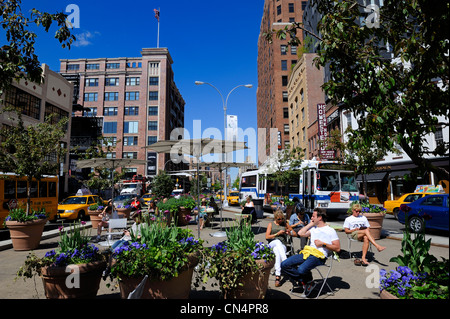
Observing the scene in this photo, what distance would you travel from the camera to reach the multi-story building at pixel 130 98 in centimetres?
6431

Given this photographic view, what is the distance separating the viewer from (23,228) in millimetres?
8883

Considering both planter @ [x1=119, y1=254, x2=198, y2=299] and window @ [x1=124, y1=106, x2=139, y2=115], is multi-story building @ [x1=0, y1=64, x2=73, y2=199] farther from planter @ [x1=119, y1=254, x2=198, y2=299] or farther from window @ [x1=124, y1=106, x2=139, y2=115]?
window @ [x1=124, y1=106, x2=139, y2=115]

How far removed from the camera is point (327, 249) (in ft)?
17.5

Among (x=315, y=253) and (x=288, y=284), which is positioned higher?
(x=315, y=253)

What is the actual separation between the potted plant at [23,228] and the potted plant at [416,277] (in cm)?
973

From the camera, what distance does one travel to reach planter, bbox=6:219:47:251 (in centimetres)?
882

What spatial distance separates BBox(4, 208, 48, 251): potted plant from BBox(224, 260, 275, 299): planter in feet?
25.0

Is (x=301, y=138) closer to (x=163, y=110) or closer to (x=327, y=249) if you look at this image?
(x=163, y=110)

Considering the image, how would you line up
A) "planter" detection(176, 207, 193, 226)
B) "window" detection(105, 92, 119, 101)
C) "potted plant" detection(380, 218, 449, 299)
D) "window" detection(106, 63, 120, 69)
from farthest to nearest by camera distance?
"window" detection(106, 63, 120, 69) < "window" detection(105, 92, 119, 101) < "planter" detection(176, 207, 193, 226) < "potted plant" detection(380, 218, 449, 299)

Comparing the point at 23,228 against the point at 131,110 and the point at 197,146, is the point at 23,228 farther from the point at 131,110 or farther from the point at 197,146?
the point at 131,110

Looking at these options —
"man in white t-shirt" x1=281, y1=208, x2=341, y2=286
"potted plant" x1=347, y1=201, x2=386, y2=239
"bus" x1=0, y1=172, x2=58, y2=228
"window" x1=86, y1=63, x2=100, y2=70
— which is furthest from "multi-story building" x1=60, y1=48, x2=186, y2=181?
"man in white t-shirt" x1=281, y1=208, x2=341, y2=286

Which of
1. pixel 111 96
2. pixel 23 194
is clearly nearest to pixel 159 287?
pixel 23 194

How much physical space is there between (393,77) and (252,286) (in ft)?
11.6
